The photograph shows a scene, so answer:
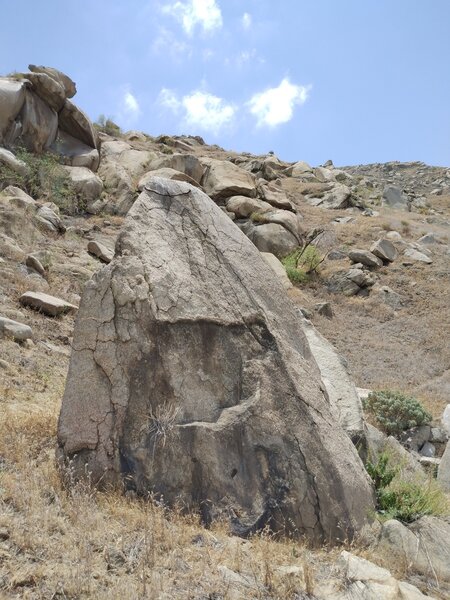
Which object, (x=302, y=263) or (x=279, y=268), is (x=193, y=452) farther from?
(x=302, y=263)

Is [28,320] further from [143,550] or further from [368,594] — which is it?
[368,594]

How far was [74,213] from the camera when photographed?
1633 centimetres

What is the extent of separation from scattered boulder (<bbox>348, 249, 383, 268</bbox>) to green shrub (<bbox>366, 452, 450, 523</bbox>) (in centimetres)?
1518

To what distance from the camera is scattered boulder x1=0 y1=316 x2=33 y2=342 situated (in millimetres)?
7113

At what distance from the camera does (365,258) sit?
Answer: 19.3 m

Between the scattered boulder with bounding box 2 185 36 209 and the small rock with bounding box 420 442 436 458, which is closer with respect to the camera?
the small rock with bounding box 420 442 436 458

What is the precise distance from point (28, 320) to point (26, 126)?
1163 centimetres

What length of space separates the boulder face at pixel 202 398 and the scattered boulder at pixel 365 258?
51.2ft

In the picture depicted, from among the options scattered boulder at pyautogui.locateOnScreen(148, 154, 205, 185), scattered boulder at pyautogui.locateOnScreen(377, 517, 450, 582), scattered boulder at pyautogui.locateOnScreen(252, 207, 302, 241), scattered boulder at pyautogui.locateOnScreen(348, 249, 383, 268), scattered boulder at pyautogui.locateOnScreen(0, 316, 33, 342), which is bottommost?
scattered boulder at pyautogui.locateOnScreen(377, 517, 450, 582)

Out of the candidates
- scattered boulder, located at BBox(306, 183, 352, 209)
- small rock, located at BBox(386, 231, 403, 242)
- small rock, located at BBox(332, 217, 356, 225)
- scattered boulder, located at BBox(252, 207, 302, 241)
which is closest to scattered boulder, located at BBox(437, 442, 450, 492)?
scattered boulder, located at BBox(252, 207, 302, 241)

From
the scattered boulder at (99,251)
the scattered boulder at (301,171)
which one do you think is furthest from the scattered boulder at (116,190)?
the scattered boulder at (301,171)

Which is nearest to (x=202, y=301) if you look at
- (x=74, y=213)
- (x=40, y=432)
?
(x=40, y=432)

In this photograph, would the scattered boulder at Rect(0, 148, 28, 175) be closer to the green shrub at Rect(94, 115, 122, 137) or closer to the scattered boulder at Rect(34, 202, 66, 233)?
the scattered boulder at Rect(34, 202, 66, 233)

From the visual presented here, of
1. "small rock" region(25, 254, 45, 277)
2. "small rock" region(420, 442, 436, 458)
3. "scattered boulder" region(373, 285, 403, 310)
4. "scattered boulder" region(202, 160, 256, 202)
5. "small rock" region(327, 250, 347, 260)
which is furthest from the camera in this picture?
"scattered boulder" region(202, 160, 256, 202)
